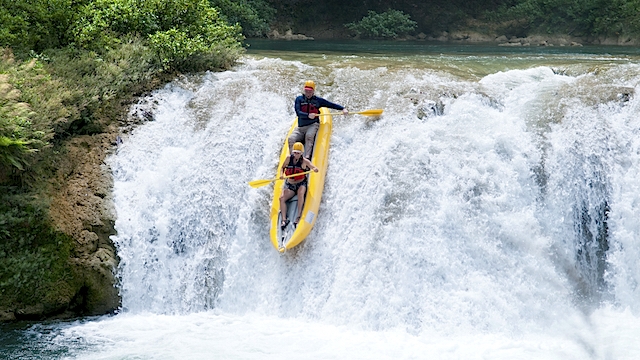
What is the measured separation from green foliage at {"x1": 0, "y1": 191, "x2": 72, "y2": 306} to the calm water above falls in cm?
59

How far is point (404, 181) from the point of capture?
10117 mm

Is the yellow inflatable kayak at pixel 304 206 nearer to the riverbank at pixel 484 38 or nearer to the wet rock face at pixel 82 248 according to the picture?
the wet rock face at pixel 82 248

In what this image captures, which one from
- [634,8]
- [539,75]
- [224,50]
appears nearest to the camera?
[539,75]

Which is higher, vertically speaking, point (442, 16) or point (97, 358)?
point (442, 16)

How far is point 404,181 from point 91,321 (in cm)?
466

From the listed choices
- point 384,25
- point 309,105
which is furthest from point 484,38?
point 309,105

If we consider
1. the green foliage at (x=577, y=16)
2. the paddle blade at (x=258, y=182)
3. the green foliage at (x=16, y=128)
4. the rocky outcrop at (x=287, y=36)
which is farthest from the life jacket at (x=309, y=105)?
the green foliage at (x=577, y=16)

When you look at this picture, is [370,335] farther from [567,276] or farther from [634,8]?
[634,8]

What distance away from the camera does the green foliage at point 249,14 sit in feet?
80.1

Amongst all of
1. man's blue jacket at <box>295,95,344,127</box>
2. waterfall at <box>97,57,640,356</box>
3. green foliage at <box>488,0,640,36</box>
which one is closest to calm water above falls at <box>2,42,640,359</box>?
waterfall at <box>97,57,640,356</box>

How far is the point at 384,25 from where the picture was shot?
30.3 m

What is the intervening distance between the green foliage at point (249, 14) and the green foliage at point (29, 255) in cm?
1439

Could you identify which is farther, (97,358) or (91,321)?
(91,321)

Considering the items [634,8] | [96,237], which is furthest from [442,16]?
[96,237]
